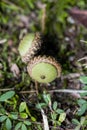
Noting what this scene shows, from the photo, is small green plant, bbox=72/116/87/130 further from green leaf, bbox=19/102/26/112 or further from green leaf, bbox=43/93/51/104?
green leaf, bbox=19/102/26/112

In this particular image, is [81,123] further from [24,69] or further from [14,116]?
[24,69]

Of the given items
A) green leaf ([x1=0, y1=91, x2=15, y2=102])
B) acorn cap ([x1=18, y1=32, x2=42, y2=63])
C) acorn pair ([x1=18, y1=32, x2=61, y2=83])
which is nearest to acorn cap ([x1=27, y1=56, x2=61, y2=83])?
acorn pair ([x1=18, y1=32, x2=61, y2=83])

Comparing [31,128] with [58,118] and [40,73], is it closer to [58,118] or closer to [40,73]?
[58,118]

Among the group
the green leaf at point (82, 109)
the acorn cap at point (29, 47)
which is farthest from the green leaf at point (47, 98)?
the acorn cap at point (29, 47)

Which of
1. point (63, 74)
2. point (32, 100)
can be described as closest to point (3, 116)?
point (32, 100)

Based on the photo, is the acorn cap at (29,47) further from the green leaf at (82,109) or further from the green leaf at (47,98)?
the green leaf at (82,109)
